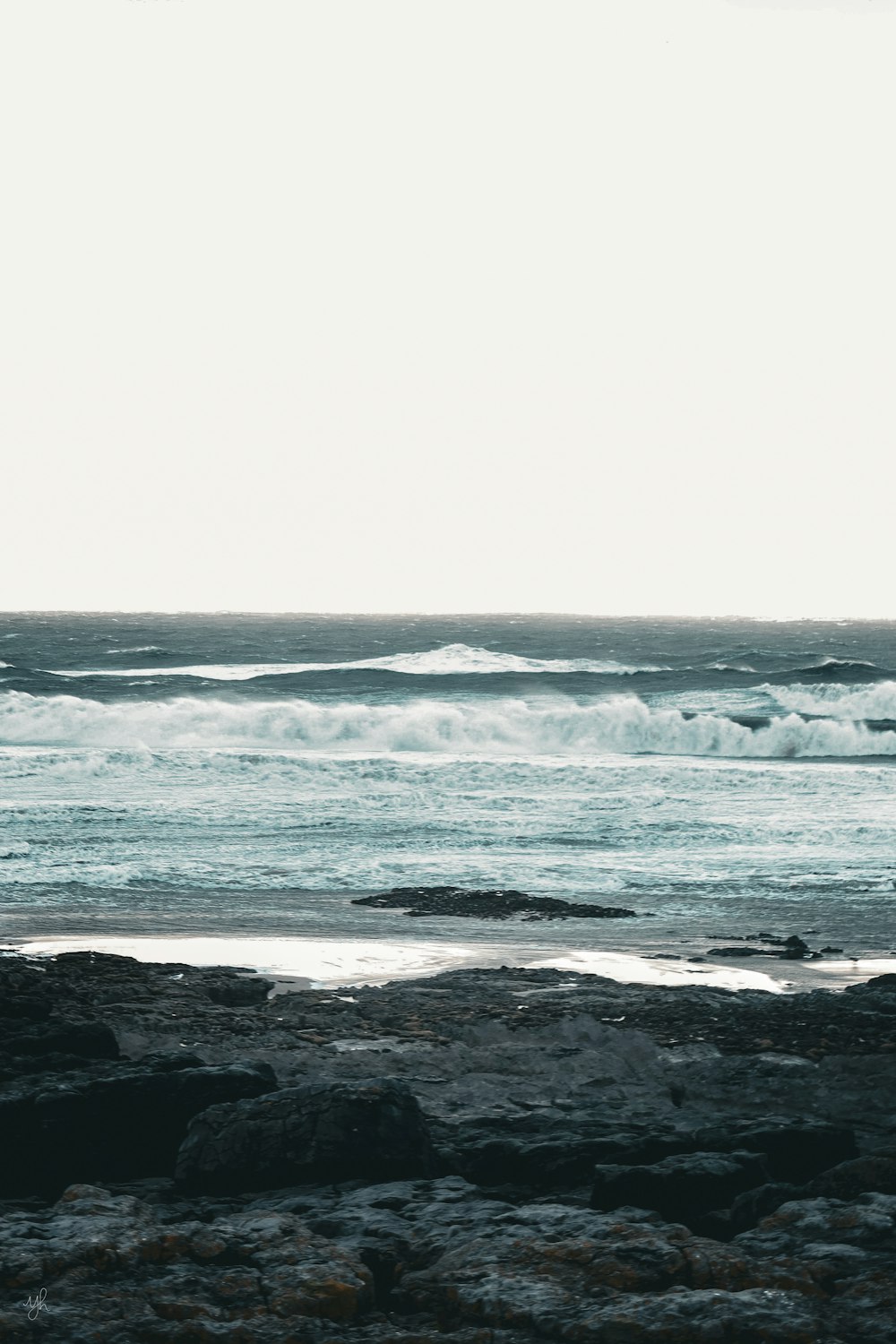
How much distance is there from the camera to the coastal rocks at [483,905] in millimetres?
12930

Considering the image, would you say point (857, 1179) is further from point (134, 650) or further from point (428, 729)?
point (134, 650)

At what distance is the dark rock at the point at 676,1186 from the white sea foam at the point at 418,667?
146ft

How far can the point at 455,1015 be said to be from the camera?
8.49m

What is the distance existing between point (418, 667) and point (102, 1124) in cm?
4994

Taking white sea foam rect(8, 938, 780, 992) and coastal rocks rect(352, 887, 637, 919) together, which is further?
coastal rocks rect(352, 887, 637, 919)

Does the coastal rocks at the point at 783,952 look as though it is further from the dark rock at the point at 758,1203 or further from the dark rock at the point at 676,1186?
the dark rock at the point at 758,1203

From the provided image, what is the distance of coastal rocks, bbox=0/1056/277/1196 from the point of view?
532 cm

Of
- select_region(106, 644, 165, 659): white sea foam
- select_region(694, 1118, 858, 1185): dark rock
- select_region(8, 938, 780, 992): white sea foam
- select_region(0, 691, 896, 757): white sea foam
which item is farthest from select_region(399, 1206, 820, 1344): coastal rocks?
select_region(106, 644, 165, 659): white sea foam

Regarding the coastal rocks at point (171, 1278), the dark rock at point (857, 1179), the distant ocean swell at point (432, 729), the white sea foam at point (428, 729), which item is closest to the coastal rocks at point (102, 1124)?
the coastal rocks at point (171, 1278)

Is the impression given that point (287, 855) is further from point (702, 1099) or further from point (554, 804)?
point (702, 1099)

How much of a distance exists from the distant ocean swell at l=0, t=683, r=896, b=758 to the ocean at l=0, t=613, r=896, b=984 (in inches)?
3.8

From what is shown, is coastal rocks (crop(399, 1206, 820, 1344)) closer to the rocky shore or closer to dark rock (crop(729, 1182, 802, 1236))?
the rocky shore

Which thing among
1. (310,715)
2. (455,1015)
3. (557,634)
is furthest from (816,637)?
(455,1015)

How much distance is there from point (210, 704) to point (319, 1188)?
34528mm
